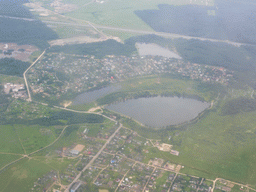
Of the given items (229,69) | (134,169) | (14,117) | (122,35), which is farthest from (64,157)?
(122,35)

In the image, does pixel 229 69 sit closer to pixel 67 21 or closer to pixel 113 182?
pixel 113 182

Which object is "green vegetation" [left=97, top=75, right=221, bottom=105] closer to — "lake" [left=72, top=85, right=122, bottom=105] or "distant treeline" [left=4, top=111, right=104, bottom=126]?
"lake" [left=72, top=85, right=122, bottom=105]

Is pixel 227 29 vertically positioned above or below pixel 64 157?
above

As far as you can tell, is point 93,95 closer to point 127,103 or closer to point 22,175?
point 127,103

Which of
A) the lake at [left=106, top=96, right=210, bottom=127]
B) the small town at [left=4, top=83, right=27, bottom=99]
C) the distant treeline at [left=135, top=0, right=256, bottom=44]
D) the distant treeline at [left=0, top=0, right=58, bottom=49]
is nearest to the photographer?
the lake at [left=106, top=96, right=210, bottom=127]

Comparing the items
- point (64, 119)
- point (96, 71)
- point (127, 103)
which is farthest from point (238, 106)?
point (64, 119)

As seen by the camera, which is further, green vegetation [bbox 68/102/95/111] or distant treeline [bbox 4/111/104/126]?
green vegetation [bbox 68/102/95/111]

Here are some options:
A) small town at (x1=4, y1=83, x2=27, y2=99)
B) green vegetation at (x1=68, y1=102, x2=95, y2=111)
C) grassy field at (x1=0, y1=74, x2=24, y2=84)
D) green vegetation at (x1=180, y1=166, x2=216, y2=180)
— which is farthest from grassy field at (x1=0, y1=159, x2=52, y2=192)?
grassy field at (x1=0, y1=74, x2=24, y2=84)
